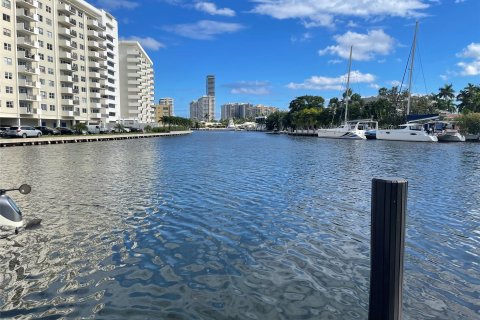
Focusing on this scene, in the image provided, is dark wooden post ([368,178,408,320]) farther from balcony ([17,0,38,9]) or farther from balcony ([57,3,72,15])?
balcony ([57,3,72,15])

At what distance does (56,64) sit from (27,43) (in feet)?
49.0

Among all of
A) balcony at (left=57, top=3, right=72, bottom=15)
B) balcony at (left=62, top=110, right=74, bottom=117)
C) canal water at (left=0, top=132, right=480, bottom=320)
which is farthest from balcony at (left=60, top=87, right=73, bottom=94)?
canal water at (left=0, top=132, right=480, bottom=320)

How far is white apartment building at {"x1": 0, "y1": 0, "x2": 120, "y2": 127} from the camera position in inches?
3184

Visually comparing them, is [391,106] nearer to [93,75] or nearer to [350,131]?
[350,131]

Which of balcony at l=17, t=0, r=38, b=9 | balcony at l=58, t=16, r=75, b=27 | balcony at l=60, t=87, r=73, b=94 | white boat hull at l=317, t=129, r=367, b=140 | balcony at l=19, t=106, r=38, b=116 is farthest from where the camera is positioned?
balcony at l=58, t=16, r=75, b=27

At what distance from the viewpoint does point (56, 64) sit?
98.5 metres

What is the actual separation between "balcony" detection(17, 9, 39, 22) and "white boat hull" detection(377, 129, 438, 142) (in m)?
83.1

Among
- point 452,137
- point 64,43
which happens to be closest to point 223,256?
point 452,137

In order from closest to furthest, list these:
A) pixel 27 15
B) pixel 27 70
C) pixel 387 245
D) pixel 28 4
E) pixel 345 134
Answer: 1. pixel 387 245
2. pixel 27 70
3. pixel 28 4
4. pixel 27 15
5. pixel 345 134

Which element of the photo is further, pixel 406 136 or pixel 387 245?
pixel 406 136

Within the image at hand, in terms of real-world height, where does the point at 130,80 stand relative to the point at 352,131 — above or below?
above

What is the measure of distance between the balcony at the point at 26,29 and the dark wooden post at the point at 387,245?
9662 centimetres

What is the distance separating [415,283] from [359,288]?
122 centimetres

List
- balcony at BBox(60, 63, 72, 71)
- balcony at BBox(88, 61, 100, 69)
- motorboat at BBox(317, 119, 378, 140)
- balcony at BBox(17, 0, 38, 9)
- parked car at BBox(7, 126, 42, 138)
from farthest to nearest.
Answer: balcony at BBox(88, 61, 100, 69), balcony at BBox(60, 63, 72, 71), motorboat at BBox(317, 119, 378, 140), balcony at BBox(17, 0, 38, 9), parked car at BBox(7, 126, 42, 138)
